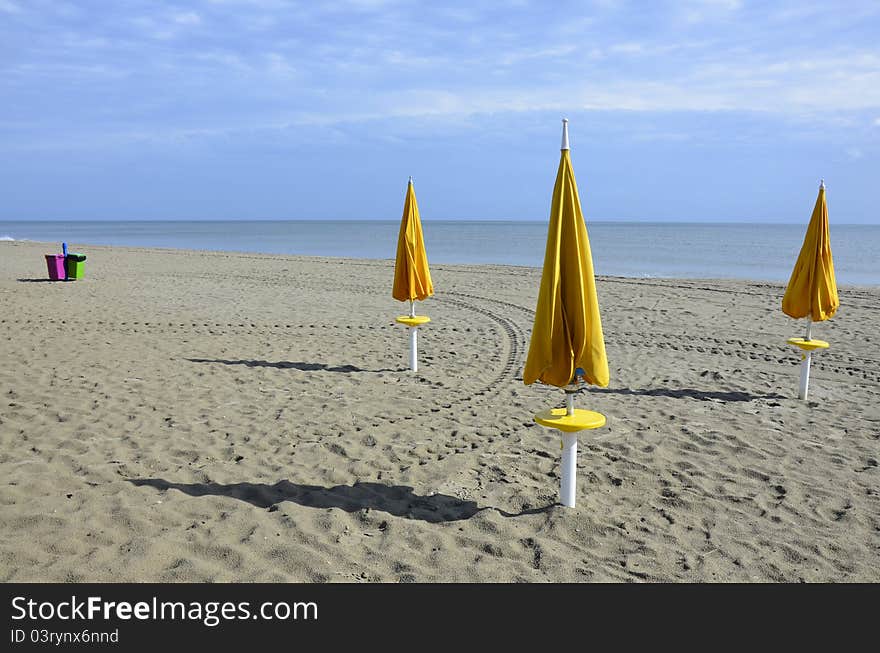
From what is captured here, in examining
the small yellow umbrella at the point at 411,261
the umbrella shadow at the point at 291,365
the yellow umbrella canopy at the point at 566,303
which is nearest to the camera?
the yellow umbrella canopy at the point at 566,303

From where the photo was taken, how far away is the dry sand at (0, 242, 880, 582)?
13.0 feet

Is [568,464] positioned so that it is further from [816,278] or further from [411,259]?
[816,278]

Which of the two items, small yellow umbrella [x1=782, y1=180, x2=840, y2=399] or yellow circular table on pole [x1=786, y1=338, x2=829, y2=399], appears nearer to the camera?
small yellow umbrella [x1=782, y1=180, x2=840, y2=399]

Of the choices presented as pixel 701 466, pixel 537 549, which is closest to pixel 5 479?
pixel 537 549

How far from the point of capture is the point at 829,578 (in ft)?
12.7

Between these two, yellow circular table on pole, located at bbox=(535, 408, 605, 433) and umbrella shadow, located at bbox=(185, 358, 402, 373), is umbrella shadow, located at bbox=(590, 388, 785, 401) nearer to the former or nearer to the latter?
umbrella shadow, located at bbox=(185, 358, 402, 373)

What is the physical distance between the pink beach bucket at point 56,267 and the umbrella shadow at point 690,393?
16.0 metres

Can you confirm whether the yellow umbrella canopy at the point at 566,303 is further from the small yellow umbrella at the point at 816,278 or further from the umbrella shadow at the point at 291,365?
the umbrella shadow at the point at 291,365

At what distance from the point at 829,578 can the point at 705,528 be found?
79 centimetres

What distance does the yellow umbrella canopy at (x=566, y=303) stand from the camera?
4102 millimetres

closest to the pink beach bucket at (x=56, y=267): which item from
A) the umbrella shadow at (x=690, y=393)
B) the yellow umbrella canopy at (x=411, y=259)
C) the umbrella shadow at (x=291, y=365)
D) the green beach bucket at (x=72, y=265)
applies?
the green beach bucket at (x=72, y=265)

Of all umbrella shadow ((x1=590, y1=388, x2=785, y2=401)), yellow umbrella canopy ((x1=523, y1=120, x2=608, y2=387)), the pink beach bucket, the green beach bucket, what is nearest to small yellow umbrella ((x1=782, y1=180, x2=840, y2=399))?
umbrella shadow ((x1=590, y1=388, x2=785, y2=401))

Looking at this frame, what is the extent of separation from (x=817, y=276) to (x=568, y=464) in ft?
14.6

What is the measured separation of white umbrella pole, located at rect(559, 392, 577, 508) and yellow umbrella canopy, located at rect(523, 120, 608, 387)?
349 mm
